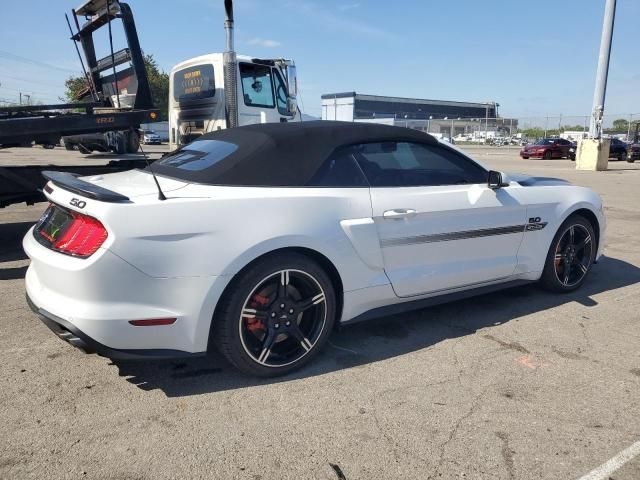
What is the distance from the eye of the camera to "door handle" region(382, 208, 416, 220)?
3.32 metres

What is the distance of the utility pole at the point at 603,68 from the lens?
19.7m

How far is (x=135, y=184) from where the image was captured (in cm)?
316

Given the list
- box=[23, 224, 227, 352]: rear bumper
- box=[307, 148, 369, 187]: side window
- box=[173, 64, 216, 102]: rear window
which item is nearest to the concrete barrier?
box=[173, 64, 216, 102]: rear window

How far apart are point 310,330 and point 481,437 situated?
1.14 m

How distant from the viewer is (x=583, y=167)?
881 inches

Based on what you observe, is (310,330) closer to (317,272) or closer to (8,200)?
(317,272)

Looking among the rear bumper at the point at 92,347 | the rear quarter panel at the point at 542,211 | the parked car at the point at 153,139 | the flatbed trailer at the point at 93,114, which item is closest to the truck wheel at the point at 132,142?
the flatbed trailer at the point at 93,114

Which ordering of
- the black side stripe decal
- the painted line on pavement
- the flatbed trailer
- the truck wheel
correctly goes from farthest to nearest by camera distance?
the truck wheel → the flatbed trailer → the black side stripe decal → the painted line on pavement

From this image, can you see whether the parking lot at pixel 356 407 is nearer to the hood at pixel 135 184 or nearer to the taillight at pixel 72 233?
the taillight at pixel 72 233

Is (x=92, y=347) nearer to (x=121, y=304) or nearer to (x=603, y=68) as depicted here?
(x=121, y=304)

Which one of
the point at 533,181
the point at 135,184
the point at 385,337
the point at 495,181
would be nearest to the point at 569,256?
the point at 533,181

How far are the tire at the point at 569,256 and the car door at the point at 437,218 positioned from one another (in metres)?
0.55

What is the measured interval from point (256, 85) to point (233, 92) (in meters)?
0.66

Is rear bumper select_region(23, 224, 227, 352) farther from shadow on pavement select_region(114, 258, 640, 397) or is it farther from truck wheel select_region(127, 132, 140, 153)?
truck wheel select_region(127, 132, 140, 153)
